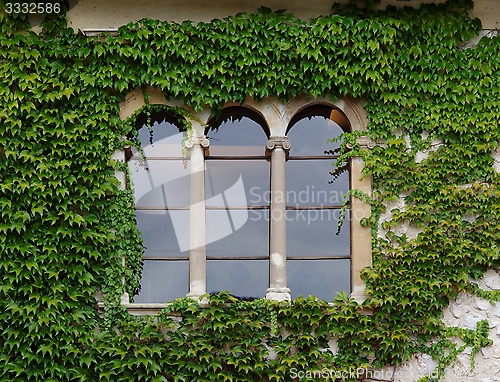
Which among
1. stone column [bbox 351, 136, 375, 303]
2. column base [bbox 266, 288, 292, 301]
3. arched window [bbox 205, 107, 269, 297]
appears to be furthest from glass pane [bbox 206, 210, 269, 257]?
stone column [bbox 351, 136, 375, 303]

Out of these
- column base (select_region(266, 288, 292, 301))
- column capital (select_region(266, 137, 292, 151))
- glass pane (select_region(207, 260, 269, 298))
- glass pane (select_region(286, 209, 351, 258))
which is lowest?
column base (select_region(266, 288, 292, 301))

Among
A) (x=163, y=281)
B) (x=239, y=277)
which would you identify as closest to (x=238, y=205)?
(x=239, y=277)

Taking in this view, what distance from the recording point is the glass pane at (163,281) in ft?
25.5

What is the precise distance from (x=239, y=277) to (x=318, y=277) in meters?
0.75

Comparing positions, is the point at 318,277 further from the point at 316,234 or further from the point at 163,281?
the point at 163,281

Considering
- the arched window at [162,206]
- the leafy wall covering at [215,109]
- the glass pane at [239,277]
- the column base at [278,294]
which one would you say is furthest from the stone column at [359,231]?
the arched window at [162,206]

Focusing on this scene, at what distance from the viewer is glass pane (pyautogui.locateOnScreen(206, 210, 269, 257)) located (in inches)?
313

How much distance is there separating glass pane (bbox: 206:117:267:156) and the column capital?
0.77ft

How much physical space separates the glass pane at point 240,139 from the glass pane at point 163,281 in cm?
119

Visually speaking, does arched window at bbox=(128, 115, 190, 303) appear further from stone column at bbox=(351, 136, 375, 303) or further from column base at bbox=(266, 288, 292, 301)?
stone column at bbox=(351, 136, 375, 303)

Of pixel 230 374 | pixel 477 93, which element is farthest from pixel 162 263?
pixel 477 93

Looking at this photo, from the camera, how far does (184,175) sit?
8.12m

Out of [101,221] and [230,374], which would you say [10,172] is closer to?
[101,221]

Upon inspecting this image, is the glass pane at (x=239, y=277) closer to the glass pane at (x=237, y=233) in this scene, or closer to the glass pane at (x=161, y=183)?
the glass pane at (x=237, y=233)
